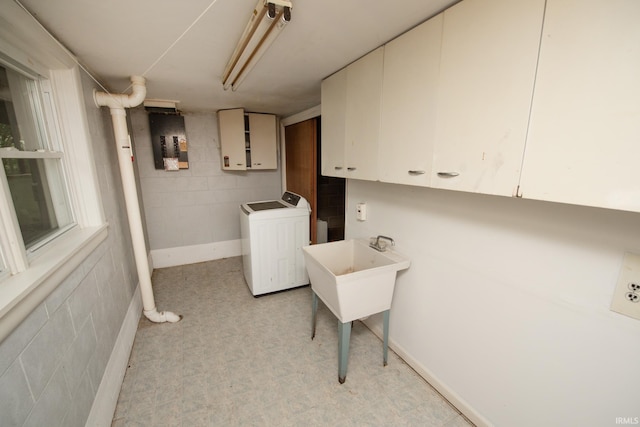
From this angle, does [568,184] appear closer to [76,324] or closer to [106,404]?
[76,324]

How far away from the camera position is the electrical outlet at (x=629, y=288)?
0.85m

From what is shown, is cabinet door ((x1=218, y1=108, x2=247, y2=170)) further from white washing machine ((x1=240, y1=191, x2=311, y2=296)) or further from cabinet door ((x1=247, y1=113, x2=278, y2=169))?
white washing machine ((x1=240, y1=191, x2=311, y2=296))

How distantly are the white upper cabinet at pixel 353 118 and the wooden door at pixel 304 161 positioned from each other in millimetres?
1024

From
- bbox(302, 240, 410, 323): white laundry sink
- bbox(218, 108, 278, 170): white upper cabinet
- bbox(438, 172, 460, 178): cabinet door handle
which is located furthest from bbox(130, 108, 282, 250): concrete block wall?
bbox(438, 172, 460, 178): cabinet door handle

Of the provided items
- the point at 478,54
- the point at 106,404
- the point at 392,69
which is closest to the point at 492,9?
the point at 478,54

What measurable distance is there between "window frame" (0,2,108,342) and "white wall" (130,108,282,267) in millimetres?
1751

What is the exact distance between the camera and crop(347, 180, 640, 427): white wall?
3.01ft

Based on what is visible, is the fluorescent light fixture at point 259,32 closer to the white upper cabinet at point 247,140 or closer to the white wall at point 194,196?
the white upper cabinet at point 247,140

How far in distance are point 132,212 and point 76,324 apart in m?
1.11

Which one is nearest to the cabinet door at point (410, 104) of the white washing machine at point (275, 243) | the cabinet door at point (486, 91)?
the cabinet door at point (486, 91)

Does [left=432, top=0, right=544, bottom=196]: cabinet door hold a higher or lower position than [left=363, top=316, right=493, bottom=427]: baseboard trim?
higher

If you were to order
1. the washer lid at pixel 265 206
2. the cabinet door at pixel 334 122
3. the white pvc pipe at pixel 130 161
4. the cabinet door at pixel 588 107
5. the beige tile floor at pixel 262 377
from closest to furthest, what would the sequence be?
the cabinet door at pixel 588 107 < the beige tile floor at pixel 262 377 < the cabinet door at pixel 334 122 < the white pvc pipe at pixel 130 161 < the washer lid at pixel 265 206

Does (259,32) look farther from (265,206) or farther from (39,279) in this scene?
(265,206)

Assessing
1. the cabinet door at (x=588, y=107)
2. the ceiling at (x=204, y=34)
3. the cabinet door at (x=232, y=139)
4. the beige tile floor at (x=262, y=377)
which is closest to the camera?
the cabinet door at (x=588, y=107)
